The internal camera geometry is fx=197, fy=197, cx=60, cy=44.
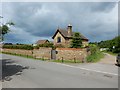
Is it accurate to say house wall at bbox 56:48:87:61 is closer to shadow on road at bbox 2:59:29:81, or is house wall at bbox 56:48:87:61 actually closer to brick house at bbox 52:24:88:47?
shadow on road at bbox 2:59:29:81

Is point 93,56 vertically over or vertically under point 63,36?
under

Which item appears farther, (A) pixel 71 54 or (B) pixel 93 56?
(B) pixel 93 56

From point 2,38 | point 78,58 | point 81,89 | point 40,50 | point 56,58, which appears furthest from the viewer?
point 40,50

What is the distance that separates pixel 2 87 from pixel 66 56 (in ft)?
63.9

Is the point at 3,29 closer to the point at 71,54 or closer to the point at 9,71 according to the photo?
the point at 9,71

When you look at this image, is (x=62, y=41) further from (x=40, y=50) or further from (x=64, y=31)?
(x=40, y=50)

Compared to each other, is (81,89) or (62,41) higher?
(62,41)

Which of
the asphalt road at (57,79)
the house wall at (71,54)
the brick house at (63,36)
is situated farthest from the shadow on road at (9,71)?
the brick house at (63,36)

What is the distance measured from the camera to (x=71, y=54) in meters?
29.3

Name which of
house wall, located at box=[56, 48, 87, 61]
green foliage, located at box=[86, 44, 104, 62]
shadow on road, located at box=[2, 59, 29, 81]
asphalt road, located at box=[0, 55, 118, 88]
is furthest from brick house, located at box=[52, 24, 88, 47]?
asphalt road, located at box=[0, 55, 118, 88]

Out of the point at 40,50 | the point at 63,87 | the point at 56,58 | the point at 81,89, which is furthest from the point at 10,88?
the point at 40,50

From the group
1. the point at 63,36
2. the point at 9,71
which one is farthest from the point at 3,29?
the point at 63,36

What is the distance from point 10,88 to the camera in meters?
10.6

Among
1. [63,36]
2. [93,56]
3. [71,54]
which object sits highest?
[63,36]
